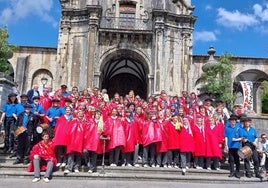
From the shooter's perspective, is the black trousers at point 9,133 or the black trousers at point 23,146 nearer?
the black trousers at point 23,146

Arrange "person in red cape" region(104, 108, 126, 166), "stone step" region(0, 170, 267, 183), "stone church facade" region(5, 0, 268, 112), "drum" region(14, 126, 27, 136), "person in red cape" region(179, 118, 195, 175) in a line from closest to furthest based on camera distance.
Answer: "stone step" region(0, 170, 267, 183), "drum" region(14, 126, 27, 136), "person in red cape" region(104, 108, 126, 166), "person in red cape" region(179, 118, 195, 175), "stone church facade" region(5, 0, 268, 112)

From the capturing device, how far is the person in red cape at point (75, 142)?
8.67 m

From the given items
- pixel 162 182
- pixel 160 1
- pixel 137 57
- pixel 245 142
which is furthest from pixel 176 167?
pixel 160 1

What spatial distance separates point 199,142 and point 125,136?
2.25 metres

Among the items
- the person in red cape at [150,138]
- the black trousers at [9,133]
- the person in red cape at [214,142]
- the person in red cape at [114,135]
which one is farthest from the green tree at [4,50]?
the person in red cape at [214,142]

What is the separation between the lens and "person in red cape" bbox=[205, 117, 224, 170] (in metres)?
9.44

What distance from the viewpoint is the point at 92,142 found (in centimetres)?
886

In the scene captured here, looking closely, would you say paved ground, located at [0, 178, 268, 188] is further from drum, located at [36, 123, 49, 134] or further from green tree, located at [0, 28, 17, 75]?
green tree, located at [0, 28, 17, 75]

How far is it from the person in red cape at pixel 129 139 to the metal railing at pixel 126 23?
49.9 feet

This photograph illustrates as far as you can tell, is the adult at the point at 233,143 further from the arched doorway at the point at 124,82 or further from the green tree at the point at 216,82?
the arched doorway at the point at 124,82

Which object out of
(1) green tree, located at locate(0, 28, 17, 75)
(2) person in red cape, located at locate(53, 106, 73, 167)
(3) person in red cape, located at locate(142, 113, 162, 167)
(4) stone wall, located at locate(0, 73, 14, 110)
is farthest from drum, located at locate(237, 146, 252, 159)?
(1) green tree, located at locate(0, 28, 17, 75)

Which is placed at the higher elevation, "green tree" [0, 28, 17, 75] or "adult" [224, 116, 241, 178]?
"green tree" [0, 28, 17, 75]

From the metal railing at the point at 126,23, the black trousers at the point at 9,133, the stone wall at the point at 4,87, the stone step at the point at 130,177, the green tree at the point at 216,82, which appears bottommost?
the stone step at the point at 130,177

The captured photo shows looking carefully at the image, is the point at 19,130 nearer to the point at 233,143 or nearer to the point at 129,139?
the point at 129,139
